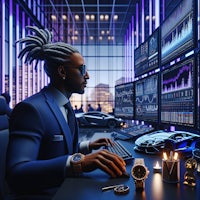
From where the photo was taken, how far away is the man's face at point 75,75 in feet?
3.98

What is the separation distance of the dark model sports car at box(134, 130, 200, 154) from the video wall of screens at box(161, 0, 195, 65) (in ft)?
1.84

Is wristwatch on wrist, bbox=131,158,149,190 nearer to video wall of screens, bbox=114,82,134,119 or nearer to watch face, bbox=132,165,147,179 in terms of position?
watch face, bbox=132,165,147,179

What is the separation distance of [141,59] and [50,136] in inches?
85.8

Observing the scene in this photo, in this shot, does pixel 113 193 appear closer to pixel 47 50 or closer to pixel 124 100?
pixel 47 50

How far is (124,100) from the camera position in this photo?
132 inches

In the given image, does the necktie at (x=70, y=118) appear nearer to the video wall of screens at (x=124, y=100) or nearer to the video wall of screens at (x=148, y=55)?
the video wall of screens at (x=148, y=55)

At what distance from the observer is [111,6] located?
11305 mm

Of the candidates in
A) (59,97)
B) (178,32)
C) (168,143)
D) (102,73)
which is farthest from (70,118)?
(102,73)

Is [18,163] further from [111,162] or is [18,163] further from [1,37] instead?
[1,37]

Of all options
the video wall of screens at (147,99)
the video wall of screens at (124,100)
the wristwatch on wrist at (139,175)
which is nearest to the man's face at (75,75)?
the wristwatch on wrist at (139,175)

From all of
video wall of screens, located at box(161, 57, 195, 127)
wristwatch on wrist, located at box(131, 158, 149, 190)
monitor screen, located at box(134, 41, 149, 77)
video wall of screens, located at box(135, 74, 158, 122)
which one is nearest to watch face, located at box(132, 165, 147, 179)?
wristwatch on wrist, located at box(131, 158, 149, 190)

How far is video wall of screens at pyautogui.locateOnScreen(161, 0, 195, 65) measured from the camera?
1.65m

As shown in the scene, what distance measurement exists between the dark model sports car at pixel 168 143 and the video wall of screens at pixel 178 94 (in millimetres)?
107

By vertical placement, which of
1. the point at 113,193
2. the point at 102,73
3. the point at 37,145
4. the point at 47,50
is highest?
the point at 102,73
